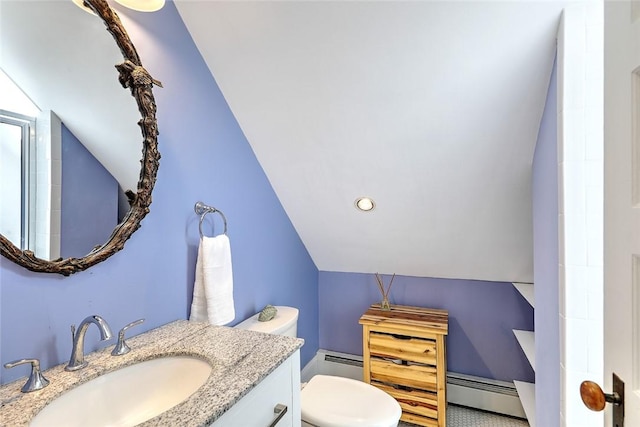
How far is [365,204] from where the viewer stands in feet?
6.62

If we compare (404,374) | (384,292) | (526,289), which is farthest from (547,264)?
(384,292)

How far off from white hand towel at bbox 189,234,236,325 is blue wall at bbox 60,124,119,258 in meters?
0.38

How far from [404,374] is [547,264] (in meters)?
1.18

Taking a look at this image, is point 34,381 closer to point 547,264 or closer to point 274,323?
point 274,323

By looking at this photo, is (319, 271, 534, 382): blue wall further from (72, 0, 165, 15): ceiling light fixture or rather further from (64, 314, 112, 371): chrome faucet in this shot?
(72, 0, 165, 15): ceiling light fixture

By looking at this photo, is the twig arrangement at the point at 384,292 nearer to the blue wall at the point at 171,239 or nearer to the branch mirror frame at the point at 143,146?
the blue wall at the point at 171,239

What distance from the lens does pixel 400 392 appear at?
213 cm

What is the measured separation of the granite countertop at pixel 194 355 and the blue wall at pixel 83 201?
334 millimetres

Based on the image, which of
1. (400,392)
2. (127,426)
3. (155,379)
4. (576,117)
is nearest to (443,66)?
(576,117)

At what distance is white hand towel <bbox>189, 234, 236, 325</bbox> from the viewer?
1.36m

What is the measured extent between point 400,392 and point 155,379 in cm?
165

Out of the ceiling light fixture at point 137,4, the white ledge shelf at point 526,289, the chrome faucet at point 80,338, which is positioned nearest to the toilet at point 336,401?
the chrome faucet at point 80,338

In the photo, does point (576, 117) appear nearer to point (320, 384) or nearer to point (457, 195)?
point (457, 195)

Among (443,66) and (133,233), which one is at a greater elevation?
(443,66)
